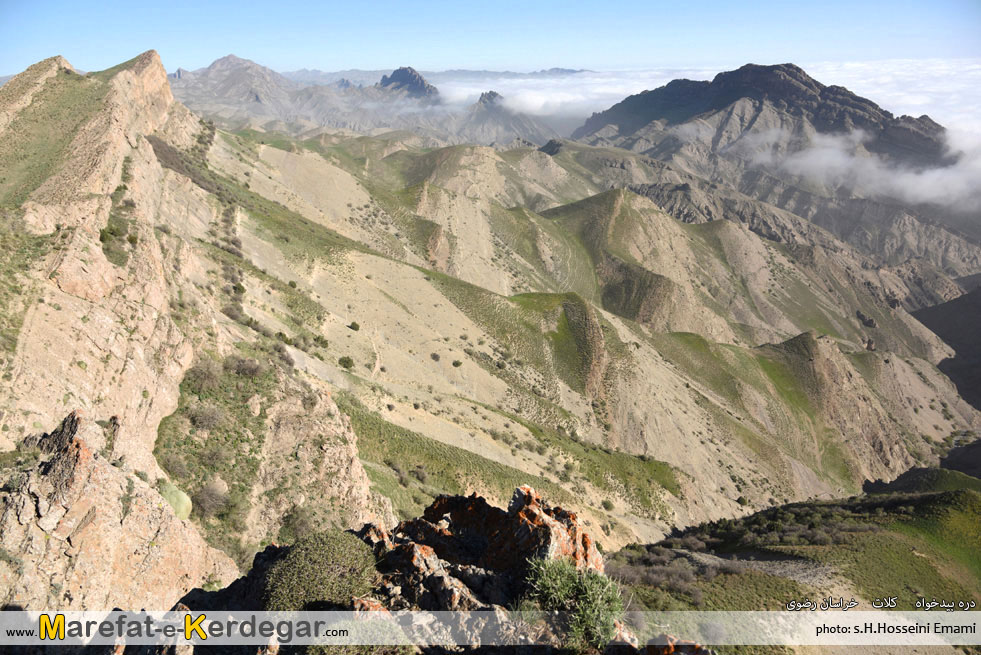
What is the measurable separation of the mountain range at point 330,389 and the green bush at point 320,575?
1147 mm

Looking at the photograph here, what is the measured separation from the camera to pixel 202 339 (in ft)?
100

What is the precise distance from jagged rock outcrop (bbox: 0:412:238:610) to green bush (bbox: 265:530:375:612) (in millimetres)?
6657

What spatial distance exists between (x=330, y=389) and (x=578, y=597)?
110 feet

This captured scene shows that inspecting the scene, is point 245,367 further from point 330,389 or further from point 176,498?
point 330,389

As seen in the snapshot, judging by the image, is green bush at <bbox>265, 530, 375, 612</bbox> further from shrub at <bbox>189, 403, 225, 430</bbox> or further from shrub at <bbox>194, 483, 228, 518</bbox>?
shrub at <bbox>189, 403, 225, 430</bbox>

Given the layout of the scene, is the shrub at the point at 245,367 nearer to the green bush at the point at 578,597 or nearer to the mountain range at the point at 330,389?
the mountain range at the point at 330,389

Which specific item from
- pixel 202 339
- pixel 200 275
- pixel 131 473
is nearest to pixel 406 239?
pixel 200 275

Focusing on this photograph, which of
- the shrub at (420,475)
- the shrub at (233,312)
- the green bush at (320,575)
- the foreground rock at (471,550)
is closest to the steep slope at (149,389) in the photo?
the shrub at (233,312)

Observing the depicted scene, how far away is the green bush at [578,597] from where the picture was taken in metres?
11.3

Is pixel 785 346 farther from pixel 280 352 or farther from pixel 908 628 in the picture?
pixel 280 352

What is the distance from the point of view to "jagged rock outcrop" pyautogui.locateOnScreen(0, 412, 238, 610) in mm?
13969

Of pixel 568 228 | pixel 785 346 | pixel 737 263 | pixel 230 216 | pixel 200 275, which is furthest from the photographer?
pixel 737 263

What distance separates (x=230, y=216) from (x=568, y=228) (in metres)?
109

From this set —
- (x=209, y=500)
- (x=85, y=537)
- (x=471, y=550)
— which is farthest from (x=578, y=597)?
(x=209, y=500)
